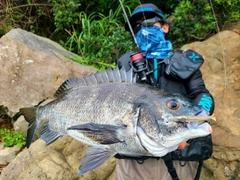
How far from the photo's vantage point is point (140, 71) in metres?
2.50

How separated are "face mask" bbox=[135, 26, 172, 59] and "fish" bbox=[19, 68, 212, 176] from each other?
0.65 meters

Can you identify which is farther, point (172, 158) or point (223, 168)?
point (223, 168)

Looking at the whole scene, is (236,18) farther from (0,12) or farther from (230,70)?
(0,12)

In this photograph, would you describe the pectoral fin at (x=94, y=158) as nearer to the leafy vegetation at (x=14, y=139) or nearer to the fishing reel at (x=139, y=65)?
the fishing reel at (x=139, y=65)

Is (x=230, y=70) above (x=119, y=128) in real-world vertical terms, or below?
below

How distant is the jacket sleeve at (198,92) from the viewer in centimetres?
250

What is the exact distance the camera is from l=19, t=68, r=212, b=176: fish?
6.16 ft

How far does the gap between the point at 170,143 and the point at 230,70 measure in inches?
107

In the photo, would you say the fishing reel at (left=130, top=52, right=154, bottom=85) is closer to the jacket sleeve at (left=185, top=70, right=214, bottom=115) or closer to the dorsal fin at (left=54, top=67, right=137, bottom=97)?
the dorsal fin at (left=54, top=67, right=137, bottom=97)

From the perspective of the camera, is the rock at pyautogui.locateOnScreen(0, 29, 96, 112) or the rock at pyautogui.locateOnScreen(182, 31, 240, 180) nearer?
the rock at pyautogui.locateOnScreen(182, 31, 240, 180)

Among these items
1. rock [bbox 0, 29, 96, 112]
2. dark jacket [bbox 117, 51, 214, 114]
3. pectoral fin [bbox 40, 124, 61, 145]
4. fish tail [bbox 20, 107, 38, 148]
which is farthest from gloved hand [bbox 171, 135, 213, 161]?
rock [bbox 0, 29, 96, 112]

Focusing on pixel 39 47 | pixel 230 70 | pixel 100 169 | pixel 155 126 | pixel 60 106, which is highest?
pixel 155 126

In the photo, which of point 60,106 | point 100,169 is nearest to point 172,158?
point 60,106

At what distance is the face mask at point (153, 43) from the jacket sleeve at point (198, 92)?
350mm
